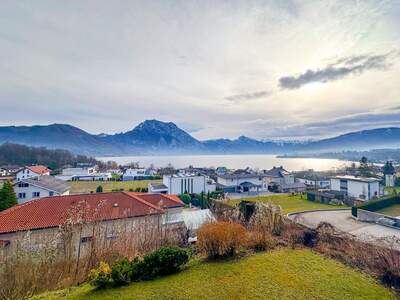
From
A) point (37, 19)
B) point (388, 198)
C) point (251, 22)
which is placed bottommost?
point (388, 198)

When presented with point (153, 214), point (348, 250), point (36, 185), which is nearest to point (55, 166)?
point (36, 185)

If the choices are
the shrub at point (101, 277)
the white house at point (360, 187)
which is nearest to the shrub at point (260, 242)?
the shrub at point (101, 277)

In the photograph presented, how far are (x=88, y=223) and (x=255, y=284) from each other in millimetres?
6904

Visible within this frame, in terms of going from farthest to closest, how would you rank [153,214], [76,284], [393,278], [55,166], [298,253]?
1. [55,166]
2. [153,214]
3. [298,253]
4. [76,284]
5. [393,278]

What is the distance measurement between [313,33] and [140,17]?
838 centimetres

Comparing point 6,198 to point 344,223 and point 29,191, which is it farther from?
point 344,223

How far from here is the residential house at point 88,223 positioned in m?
8.09

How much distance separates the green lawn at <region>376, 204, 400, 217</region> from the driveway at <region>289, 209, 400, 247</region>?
10.8ft

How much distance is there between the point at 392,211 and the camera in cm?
2523

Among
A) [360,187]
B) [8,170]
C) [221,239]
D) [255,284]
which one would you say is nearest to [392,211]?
[360,187]

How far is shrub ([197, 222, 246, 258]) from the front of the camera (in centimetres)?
755

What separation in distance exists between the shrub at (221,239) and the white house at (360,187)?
112 ft

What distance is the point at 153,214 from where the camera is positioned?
1287 centimetres

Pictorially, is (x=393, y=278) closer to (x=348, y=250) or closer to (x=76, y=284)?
(x=348, y=250)
